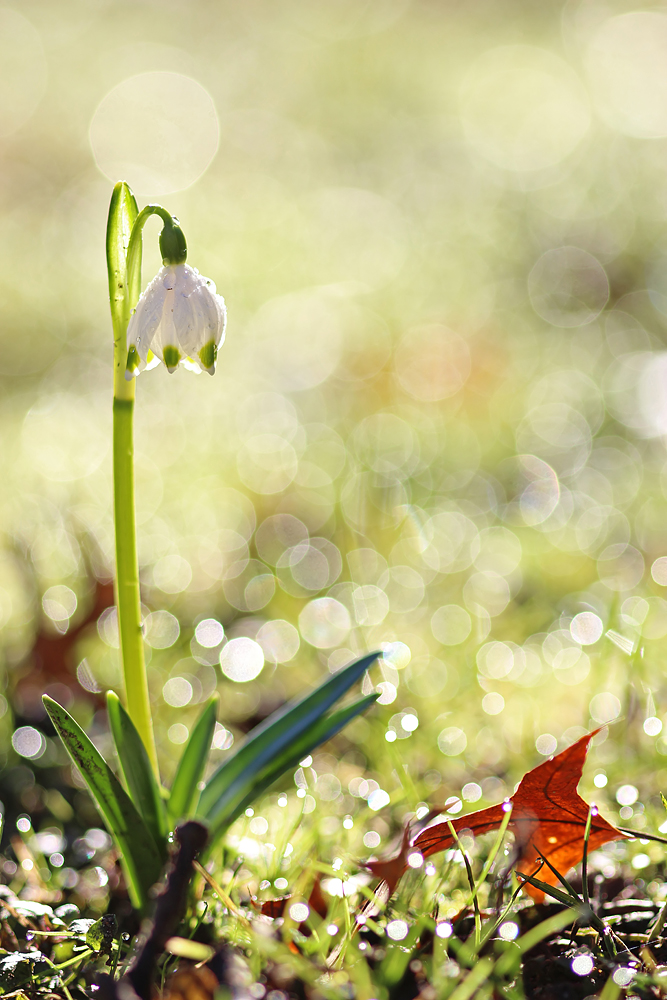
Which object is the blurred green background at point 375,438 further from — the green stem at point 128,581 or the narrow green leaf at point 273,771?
the green stem at point 128,581

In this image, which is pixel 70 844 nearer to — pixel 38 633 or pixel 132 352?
pixel 38 633

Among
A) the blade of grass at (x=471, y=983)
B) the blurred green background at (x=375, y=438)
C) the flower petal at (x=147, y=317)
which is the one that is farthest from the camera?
the blurred green background at (x=375, y=438)

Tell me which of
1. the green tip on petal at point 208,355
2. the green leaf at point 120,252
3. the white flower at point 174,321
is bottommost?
the green tip on petal at point 208,355

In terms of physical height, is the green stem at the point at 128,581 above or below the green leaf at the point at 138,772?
above

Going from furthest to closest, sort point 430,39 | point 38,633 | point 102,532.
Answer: point 430,39 → point 102,532 → point 38,633

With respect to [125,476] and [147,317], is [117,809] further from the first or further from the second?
[147,317]

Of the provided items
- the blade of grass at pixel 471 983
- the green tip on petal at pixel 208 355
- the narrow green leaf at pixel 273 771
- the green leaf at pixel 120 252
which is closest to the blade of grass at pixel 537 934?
the blade of grass at pixel 471 983

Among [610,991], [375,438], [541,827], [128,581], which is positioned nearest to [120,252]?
[128,581]

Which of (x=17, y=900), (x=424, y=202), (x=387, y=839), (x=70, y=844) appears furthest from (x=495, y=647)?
(x=424, y=202)
